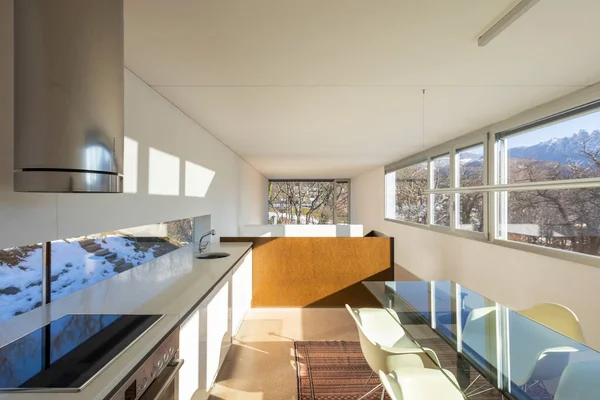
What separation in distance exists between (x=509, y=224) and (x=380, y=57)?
306cm

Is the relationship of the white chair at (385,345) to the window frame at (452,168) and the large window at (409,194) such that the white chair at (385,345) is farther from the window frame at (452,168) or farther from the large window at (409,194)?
the large window at (409,194)

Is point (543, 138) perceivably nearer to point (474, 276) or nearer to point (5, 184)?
point (474, 276)

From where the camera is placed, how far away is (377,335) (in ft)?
7.76

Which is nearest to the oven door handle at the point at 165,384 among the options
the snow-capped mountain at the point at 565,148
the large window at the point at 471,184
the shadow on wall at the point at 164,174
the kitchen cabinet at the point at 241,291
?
the shadow on wall at the point at 164,174

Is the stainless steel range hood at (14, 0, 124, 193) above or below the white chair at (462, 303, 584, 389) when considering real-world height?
above

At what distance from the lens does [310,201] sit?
508 inches

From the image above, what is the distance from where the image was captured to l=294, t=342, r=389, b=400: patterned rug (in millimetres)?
2473

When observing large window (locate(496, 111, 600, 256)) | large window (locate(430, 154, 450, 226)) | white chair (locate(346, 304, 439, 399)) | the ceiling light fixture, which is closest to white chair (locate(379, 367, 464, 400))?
white chair (locate(346, 304, 439, 399))

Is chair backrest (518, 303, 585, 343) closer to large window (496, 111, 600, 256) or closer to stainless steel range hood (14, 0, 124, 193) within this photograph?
large window (496, 111, 600, 256)

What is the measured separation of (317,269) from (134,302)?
2.72 m

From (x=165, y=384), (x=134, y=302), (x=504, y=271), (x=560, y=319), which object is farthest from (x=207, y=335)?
(x=504, y=271)

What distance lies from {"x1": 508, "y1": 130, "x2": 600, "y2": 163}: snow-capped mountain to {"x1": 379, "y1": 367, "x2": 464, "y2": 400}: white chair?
2565mm

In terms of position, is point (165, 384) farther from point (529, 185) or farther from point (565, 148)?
point (565, 148)

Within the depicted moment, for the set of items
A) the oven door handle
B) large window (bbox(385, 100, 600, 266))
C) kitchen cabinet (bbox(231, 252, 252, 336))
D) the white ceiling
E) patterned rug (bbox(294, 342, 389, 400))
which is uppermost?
the white ceiling
